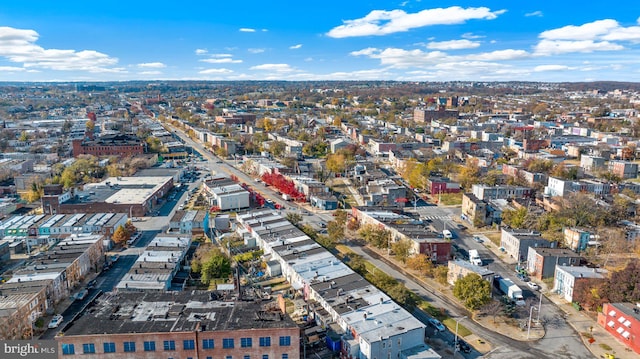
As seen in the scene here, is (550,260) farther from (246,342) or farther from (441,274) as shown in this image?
(246,342)

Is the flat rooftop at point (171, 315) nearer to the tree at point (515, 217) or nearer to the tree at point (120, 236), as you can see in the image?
the tree at point (120, 236)

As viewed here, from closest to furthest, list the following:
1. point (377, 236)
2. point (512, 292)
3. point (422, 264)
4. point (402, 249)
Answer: point (512, 292) < point (422, 264) < point (402, 249) < point (377, 236)

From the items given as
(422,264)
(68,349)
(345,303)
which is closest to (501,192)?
(422,264)

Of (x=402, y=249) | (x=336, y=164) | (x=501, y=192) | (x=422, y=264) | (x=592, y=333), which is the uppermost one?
(x=336, y=164)

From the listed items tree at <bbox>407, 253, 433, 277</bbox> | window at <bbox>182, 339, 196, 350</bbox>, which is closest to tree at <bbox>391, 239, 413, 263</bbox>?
tree at <bbox>407, 253, 433, 277</bbox>

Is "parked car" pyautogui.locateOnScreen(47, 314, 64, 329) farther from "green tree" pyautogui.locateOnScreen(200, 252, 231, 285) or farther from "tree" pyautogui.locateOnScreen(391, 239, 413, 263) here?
"tree" pyautogui.locateOnScreen(391, 239, 413, 263)

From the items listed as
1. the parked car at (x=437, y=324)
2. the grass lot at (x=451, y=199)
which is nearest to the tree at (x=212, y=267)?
the parked car at (x=437, y=324)

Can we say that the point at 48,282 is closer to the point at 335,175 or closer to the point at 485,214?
the point at 485,214
